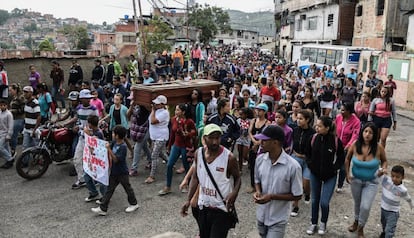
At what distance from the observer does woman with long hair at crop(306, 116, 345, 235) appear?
16.2ft

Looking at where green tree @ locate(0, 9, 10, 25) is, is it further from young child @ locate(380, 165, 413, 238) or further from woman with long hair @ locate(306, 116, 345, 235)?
young child @ locate(380, 165, 413, 238)

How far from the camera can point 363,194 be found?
16.3 ft

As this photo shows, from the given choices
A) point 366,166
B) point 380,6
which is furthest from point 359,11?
point 366,166

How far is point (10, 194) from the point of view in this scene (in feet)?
22.1

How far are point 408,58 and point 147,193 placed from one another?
46.6 ft

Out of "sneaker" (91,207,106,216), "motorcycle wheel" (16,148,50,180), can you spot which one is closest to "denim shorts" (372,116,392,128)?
"sneaker" (91,207,106,216)

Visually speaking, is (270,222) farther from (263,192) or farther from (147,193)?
(147,193)

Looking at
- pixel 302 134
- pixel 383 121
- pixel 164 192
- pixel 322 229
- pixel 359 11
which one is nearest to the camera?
pixel 322 229

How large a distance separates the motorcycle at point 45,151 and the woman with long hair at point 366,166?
5186 mm

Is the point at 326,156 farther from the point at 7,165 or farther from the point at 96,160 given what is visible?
the point at 7,165

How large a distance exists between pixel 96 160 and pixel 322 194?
3.27 m

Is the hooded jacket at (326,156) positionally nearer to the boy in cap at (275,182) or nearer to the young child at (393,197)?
the young child at (393,197)

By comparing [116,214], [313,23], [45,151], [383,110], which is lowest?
[116,214]

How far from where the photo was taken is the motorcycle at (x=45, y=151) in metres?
7.26
